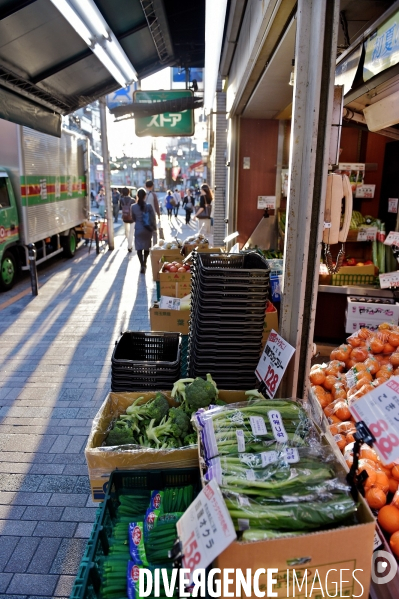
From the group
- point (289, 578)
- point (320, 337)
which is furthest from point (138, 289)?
point (289, 578)

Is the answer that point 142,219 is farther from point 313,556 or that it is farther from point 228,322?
point 313,556

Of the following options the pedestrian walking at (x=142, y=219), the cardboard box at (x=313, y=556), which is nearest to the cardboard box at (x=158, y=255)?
the pedestrian walking at (x=142, y=219)

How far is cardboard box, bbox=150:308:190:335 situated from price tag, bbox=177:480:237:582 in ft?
10.1

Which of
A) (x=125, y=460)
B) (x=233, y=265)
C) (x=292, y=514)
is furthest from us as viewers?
(x=233, y=265)

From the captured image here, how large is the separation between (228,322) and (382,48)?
2.05 m

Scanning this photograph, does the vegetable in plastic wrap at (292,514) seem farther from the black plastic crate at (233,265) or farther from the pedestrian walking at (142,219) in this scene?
the pedestrian walking at (142,219)

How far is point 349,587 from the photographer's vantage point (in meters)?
1.52

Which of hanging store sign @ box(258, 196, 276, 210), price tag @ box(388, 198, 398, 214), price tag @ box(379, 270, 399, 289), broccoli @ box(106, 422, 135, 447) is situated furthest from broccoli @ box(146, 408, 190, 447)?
hanging store sign @ box(258, 196, 276, 210)

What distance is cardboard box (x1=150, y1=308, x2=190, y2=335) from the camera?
458cm

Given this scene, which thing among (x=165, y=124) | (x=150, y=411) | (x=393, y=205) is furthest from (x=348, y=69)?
(x=165, y=124)

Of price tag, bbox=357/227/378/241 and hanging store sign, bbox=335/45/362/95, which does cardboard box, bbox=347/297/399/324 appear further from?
hanging store sign, bbox=335/45/362/95

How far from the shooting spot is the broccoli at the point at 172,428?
240 cm

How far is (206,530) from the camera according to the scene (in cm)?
141

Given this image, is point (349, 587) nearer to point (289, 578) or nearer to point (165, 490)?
point (289, 578)
